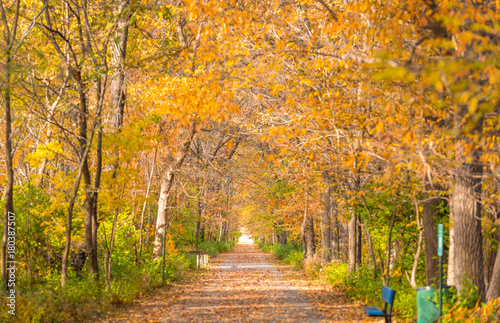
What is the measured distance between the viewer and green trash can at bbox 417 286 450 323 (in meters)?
8.64

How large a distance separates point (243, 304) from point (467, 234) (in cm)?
661

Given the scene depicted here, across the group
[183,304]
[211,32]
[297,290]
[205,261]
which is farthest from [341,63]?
[205,261]

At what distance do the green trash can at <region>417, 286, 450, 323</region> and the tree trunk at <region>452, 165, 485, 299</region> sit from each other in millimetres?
498

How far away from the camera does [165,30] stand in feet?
62.8

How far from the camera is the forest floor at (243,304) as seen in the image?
36.2 ft

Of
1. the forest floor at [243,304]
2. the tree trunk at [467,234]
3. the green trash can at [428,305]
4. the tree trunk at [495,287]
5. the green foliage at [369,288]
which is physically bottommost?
the forest floor at [243,304]

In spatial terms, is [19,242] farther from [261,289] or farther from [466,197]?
[466,197]

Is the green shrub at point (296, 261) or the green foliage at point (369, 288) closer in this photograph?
the green foliage at point (369, 288)

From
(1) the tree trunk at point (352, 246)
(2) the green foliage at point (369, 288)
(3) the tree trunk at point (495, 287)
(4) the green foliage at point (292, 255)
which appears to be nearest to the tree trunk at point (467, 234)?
(3) the tree trunk at point (495, 287)

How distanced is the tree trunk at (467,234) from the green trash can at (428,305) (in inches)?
19.6

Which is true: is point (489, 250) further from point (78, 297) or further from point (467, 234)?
point (78, 297)

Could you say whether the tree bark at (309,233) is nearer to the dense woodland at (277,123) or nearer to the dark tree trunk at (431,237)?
the dense woodland at (277,123)

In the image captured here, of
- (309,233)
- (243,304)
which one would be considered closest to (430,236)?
(243,304)

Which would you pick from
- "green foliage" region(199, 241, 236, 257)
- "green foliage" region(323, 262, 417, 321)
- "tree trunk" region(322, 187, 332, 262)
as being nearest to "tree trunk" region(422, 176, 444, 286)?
"green foliage" region(323, 262, 417, 321)
